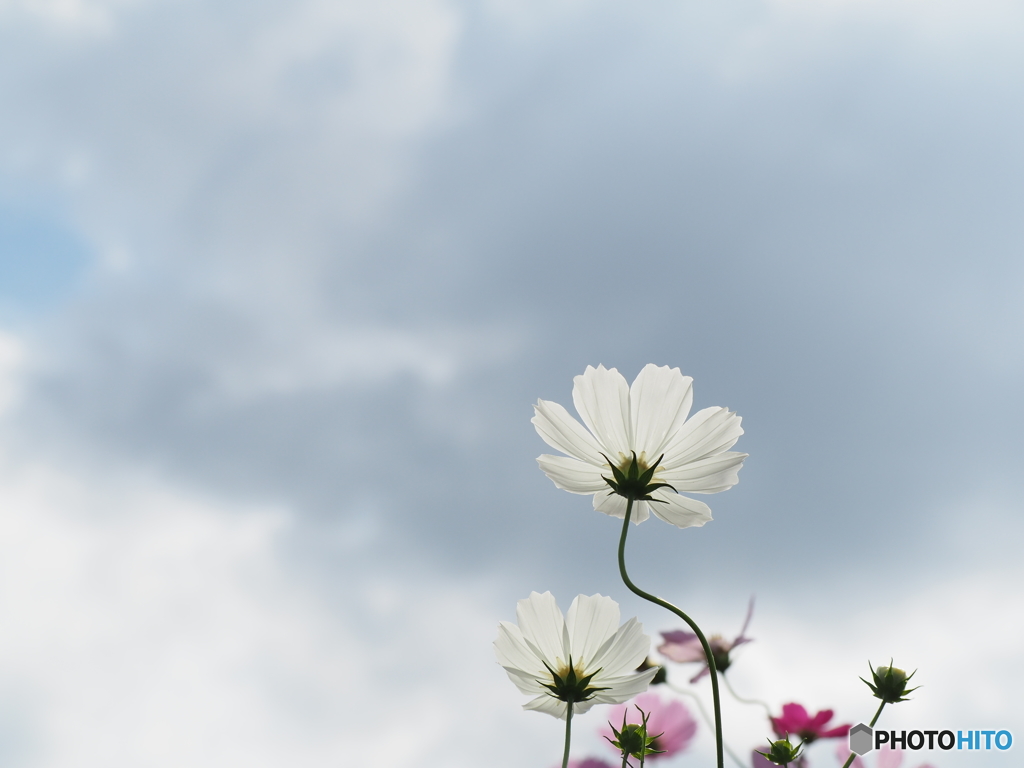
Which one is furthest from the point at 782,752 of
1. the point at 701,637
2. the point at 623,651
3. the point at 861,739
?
the point at 701,637

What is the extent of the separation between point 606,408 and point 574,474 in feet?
0.22

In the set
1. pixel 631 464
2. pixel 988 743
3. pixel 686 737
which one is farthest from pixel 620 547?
pixel 988 743

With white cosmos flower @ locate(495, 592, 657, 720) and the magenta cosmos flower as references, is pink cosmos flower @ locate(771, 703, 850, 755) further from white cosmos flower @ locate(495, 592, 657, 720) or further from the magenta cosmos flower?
white cosmos flower @ locate(495, 592, 657, 720)

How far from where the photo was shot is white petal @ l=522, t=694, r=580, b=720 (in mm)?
736

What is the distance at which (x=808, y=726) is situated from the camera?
0.95 meters

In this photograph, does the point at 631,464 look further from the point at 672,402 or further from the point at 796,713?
the point at 796,713

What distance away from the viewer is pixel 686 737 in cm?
91

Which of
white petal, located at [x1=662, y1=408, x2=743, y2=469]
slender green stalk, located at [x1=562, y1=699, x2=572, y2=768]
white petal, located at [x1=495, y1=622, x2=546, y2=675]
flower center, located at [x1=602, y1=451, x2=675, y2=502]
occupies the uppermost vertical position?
white petal, located at [x1=662, y1=408, x2=743, y2=469]

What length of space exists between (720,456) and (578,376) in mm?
141

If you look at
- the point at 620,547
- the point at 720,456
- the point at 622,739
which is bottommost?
the point at 622,739

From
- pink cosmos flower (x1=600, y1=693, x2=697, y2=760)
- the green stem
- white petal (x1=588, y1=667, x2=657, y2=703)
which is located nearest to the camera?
the green stem

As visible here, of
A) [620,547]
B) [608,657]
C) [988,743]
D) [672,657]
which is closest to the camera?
[620,547]

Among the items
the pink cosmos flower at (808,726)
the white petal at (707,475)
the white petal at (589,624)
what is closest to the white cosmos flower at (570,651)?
the white petal at (589,624)

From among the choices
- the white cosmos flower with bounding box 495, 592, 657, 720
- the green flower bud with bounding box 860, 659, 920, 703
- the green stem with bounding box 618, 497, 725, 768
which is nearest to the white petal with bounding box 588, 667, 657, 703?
the white cosmos flower with bounding box 495, 592, 657, 720
